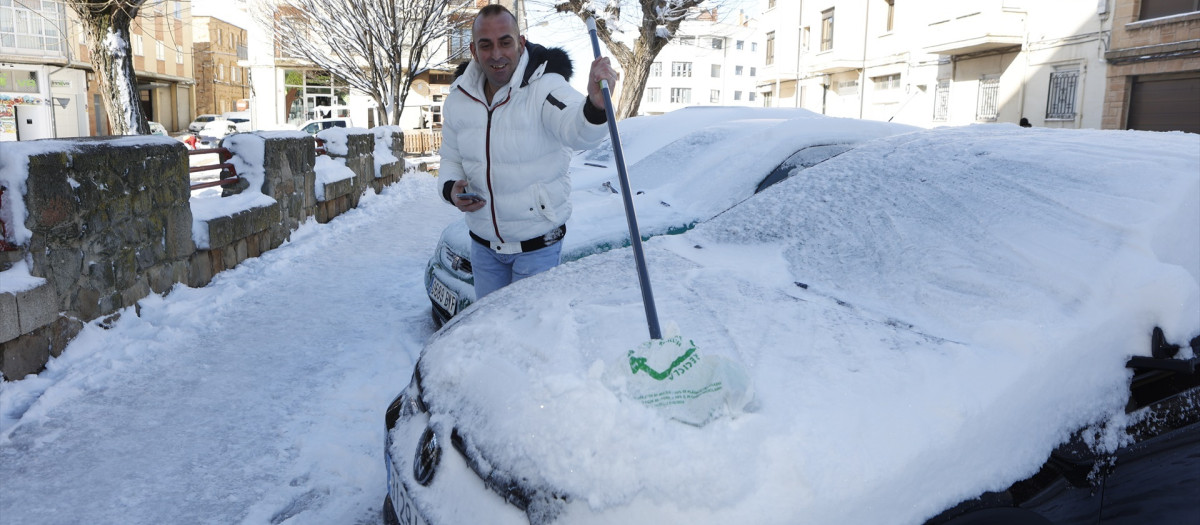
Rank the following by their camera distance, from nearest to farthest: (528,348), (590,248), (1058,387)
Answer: (1058,387) < (528,348) < (590,248)

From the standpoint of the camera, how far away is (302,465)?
3.03 meters

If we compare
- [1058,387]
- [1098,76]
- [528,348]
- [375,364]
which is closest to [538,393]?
[528,348]

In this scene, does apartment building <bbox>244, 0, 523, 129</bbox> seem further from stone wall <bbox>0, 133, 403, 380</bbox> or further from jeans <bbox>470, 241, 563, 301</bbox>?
jeans <bbox>470, 241, 563, 301</bbox>

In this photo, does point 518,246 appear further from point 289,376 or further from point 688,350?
point 289,376

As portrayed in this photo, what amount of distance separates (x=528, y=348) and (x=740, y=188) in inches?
107

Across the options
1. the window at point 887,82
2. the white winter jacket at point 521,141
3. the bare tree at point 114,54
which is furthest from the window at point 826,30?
the white winter jacket at point 521,141

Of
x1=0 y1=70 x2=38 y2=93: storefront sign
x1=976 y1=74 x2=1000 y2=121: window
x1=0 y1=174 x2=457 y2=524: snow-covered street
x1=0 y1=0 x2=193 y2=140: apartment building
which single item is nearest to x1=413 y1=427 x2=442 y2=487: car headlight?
x1=0 y1=174 x2=457 y2=524: snow-covered street

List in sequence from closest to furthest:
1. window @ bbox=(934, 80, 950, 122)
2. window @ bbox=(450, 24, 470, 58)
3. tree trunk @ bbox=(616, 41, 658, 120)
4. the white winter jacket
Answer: the white winter jacket < tree trunk @ bbox=(616, 41, 658, 120) < window @ bbox=(450, 24, 470, 58) < window @ bbox=(934, 80, 950, 122)

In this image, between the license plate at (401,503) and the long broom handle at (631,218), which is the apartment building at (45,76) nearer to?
the long broom handle at (631,218)

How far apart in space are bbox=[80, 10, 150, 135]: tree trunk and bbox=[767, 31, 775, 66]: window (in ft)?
100

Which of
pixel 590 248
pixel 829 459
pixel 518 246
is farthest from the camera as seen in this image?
pixel 590 248

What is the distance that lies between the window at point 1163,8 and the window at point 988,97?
4691mm

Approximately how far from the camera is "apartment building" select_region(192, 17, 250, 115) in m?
48.5

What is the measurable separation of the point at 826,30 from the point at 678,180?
1156 inches
